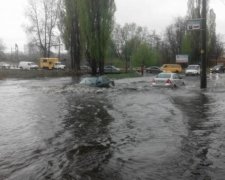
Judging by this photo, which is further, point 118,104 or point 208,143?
point 118,104

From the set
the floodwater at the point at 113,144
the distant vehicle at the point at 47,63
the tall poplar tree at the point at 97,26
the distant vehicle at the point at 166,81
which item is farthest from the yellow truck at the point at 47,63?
the floodwater at the point at 113,144

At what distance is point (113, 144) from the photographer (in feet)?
36.8

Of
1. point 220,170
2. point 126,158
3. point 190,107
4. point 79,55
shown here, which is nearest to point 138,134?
point 126,158

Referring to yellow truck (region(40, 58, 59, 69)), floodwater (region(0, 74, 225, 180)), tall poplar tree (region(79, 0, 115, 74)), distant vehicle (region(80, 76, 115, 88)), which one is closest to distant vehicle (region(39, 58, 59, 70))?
yellow truck (region(40, 58, 59, 69))

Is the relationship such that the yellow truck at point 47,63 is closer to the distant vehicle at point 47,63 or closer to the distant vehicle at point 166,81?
the distant vehicle at point 47,63

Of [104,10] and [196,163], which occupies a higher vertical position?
[104,10]

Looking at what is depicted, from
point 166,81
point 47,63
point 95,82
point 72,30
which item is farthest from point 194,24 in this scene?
point 47,63

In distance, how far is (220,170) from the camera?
8523 mm

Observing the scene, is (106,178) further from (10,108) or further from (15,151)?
(10,108)

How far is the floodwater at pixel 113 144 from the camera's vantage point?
8469 mm

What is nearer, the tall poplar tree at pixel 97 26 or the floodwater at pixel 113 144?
the floodwater at pixel 113 144

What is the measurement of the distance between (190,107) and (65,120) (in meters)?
6.67

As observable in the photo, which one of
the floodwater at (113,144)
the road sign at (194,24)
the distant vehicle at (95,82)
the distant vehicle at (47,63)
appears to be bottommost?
the floodwater at (113,144)

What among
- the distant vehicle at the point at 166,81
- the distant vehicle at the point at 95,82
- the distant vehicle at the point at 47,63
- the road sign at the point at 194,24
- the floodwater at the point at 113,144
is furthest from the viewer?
the distant vehicle at the point at 47,63
